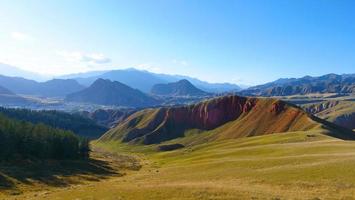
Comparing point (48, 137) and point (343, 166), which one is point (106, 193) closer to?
point (343, 166)

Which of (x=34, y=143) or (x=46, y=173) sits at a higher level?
(x=34, y=143)

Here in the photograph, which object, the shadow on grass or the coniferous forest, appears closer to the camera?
the shadow on grass

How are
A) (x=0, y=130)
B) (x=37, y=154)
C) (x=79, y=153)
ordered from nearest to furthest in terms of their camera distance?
(x=0, y=130) < (x=37, y=154) < (x=79, y=153)

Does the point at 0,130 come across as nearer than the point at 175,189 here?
No

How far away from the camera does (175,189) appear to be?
149 ft

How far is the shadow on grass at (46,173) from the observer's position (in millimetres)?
77025

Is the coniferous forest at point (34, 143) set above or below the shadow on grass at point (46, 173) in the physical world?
above

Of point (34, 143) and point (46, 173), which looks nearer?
point (46, 173)

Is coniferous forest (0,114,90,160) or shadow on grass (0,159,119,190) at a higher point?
coniferous forest (0,114,90,160)

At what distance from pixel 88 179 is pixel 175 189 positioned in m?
45.9

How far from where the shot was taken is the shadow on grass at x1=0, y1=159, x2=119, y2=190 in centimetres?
7703

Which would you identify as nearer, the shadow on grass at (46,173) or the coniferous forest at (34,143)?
the shadow on grass at (46,173)

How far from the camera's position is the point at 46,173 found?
90.0m

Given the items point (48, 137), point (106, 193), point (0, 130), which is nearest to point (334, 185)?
point (106, 193)
